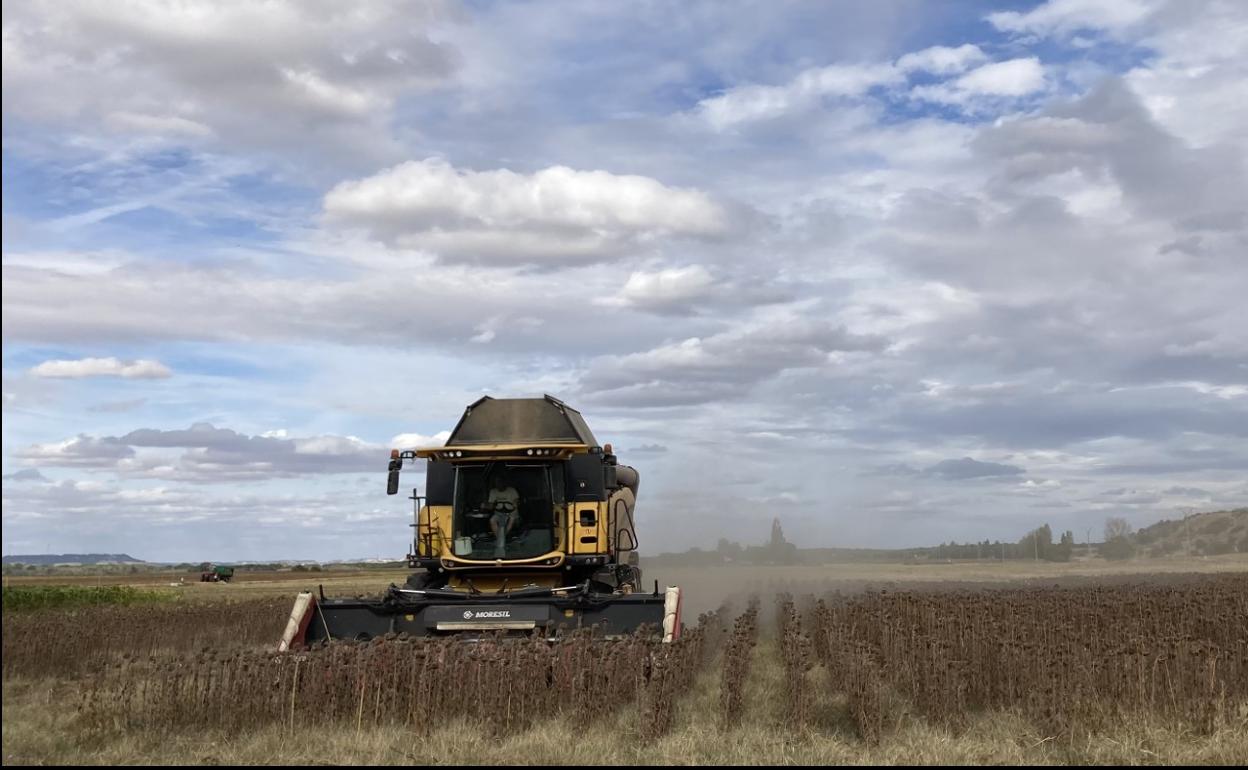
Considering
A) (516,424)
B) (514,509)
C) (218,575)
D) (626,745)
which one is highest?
A: (516,424)

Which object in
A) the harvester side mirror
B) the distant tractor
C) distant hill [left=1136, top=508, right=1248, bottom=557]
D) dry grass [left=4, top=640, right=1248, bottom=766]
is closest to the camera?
dry grass [left=4, top=640, right=1248, bottom=766]

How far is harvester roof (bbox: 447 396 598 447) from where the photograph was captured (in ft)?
59.3

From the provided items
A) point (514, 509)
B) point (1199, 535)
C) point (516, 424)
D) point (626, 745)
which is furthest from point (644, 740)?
point (1199, 535)

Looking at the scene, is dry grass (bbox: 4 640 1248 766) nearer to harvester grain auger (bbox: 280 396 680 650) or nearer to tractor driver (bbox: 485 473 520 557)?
harvester grain auger (bbox: 280 396 680 650)

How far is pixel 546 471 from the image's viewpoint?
17.5 metres

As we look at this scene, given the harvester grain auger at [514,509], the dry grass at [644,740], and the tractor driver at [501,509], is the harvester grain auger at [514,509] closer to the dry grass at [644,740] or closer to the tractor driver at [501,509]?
the tractor driver at [501,509]

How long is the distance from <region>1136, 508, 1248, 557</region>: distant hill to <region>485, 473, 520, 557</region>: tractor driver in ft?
448

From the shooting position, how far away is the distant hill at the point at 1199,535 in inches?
5802

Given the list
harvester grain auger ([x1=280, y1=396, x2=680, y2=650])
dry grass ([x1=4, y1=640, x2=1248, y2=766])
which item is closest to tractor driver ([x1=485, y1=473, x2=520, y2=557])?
harvester grain auger ([x1=280, y1=396, x2=680, y2=650])

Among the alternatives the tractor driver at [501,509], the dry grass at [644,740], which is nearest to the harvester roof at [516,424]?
the tractor driver at [501,509]

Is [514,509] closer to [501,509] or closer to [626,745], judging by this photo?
[501,509]

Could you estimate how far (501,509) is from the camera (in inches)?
686

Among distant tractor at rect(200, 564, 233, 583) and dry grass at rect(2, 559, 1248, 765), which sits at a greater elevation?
distant tractor at rect(200, 564, 233, 583)

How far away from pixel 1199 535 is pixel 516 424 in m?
167
